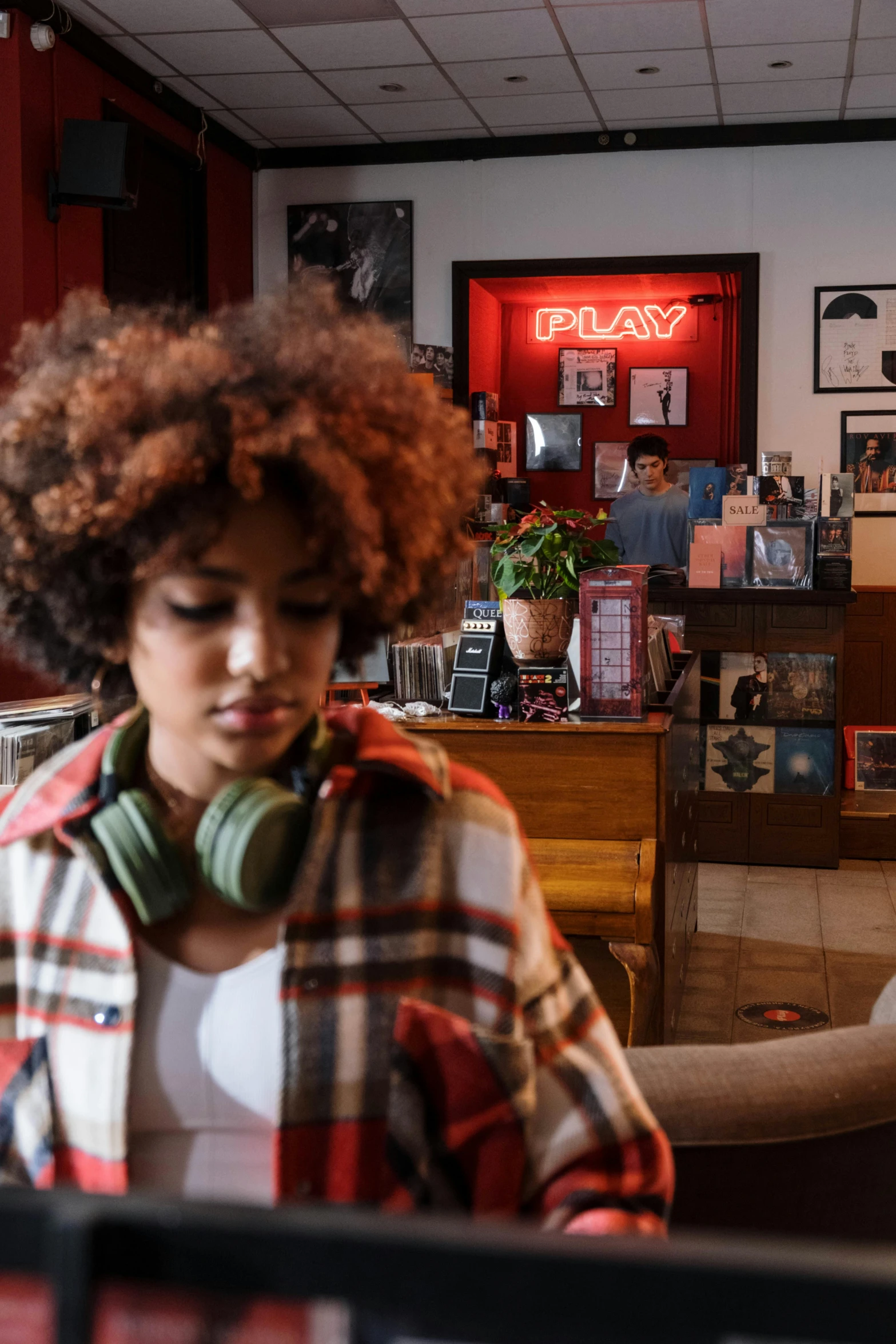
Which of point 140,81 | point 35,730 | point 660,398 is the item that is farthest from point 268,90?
point 35,730

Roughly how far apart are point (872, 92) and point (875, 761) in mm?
3283

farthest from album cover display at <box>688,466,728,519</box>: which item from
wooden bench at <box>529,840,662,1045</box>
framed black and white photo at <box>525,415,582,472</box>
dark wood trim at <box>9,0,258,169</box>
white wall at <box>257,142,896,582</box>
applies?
wooden bench at <box>529,840,662,1045</box>

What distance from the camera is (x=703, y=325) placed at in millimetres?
8203

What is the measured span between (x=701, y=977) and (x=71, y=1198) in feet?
13.6

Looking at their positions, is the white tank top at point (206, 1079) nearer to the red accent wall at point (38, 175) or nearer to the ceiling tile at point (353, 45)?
the red accent wall at point (38, 175)

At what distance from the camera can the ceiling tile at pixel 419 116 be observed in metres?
6.69

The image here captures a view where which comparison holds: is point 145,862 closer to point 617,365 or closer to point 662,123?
point 662,123

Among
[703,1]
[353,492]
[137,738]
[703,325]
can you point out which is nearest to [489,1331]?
[353,492]

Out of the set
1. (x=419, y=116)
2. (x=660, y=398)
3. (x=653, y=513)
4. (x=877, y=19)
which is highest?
(x=419, y=116)

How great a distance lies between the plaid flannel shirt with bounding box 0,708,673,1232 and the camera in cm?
93

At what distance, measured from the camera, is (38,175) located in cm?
549

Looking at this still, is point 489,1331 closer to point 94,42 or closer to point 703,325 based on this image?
point 94,42

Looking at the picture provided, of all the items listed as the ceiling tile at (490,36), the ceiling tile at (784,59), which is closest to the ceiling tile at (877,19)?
the ceiling tile at (784,59)

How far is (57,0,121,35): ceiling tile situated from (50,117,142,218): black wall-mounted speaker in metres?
0.45
